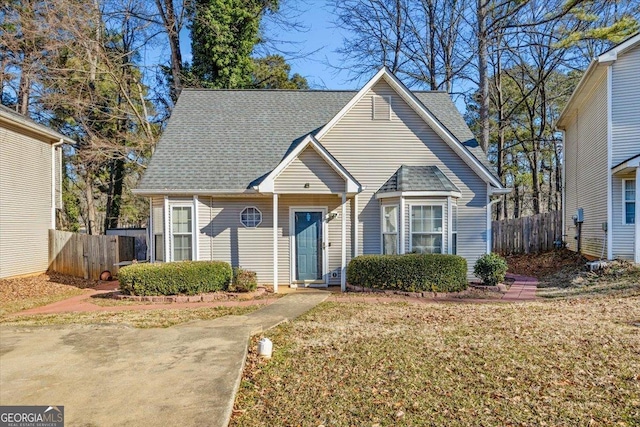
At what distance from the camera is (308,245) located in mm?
11820

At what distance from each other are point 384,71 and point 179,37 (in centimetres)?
1579

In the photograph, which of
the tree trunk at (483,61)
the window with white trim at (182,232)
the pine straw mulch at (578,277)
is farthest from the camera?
the tree trunk at (483,61)

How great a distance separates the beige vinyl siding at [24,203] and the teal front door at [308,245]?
9397mm

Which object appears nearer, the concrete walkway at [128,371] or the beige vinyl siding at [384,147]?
the concrete walkway at [128,371]

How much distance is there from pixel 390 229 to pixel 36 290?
10.5 metres

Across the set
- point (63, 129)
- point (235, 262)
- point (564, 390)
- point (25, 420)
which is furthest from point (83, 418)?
point (63, 129)

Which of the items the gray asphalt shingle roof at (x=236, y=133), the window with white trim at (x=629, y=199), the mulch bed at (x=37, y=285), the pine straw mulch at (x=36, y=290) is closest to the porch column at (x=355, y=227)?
the gray asphalt shingle roof at (x=236, y=133)

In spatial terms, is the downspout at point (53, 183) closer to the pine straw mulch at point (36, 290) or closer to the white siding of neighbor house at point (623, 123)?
the pine straw mulch at point (36, 290)

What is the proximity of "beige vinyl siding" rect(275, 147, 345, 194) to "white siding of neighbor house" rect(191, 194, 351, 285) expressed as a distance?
0.82 metres

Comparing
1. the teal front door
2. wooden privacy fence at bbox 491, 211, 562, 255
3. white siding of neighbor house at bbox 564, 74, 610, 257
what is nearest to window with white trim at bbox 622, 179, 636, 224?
white siding of neighbor house at bbox 564, 74, 610, 257

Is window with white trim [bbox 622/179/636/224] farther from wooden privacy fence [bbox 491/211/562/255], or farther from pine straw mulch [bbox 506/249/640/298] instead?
wooden privacy fence [bbox 491/211/562/255]

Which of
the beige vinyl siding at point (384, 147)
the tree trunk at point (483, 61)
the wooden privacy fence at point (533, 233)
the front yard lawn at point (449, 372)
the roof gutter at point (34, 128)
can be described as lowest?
the front yard lawn at point (449, 372)

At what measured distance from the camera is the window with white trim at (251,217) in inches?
461

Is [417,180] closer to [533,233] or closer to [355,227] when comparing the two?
[355,227]
